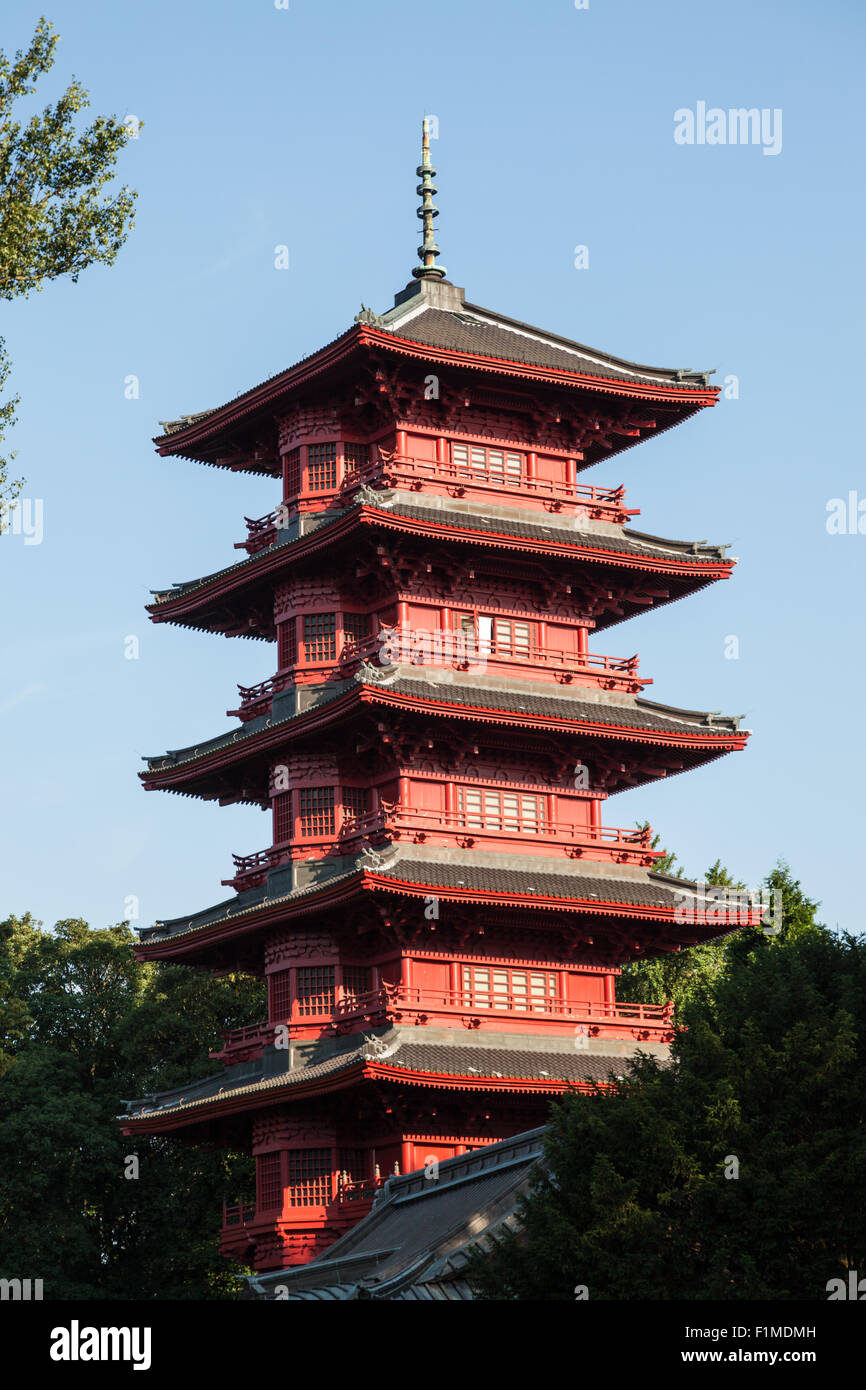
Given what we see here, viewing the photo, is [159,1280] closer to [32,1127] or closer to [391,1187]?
[32,1127]

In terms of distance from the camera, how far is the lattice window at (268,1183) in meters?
44.0

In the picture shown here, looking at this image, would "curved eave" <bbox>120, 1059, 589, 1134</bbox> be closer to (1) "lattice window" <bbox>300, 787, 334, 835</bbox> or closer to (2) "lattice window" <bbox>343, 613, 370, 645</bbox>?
(1) "lattice window" <bbox>300, 787, 334, 835</bbox>

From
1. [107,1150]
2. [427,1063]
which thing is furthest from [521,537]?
[107,1150]

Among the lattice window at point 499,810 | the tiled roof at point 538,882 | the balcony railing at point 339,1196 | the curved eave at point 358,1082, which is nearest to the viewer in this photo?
the curved eave at point 358,1082

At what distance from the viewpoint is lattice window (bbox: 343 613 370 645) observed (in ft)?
159

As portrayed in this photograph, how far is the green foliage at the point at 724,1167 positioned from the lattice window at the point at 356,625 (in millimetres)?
21897

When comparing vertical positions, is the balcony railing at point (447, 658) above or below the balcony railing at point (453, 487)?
below

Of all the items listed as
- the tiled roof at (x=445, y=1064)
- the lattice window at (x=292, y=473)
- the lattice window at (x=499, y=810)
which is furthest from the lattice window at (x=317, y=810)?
the lattice window at (x=292, y=473)

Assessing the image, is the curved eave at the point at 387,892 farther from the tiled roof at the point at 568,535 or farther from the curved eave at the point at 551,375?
the curved eave at the point at 551,375

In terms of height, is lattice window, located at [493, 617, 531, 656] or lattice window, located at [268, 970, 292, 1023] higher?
lattice window, located at [493, 617, 531, 656]

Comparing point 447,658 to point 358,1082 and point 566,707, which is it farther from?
point 358,1082

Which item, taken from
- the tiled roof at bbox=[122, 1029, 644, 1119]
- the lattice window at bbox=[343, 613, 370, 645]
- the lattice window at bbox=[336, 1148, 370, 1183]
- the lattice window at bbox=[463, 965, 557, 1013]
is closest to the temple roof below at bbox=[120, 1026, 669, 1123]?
the tiled roof at bbox=[122, 1029, 644, 1119]

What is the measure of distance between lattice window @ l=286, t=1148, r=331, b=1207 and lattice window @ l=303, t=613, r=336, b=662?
40.5 feet

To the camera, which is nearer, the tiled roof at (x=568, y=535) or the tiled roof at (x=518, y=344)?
the tiled roof at (x=568, y=535)
